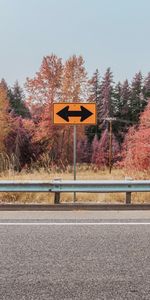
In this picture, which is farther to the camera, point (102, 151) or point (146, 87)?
point (146, 87)

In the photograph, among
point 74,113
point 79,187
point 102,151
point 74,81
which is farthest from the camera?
point 102,151

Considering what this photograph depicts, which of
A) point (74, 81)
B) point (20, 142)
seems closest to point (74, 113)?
point (74, 81)

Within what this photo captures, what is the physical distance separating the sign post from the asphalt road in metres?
3.11

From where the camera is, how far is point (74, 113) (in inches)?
423

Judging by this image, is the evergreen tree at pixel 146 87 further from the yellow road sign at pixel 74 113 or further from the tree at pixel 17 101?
the yellow road sign at pixel 74 113

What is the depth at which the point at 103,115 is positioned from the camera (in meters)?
89.6

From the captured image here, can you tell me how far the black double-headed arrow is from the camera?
422 inches

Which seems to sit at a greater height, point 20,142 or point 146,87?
point 146,87

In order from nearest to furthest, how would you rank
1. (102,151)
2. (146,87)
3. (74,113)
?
1. (74,113)
2. (102,151)
3. (146,87)

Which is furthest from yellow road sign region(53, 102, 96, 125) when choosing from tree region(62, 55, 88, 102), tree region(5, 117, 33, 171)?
tree region(5, 117, 33, 171)

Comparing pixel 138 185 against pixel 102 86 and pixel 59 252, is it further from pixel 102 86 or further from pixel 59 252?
pixel 102 86

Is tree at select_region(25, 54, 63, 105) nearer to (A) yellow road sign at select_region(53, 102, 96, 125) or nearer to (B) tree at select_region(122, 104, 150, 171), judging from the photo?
(B) tree at select_region(122, 104, 150, 171)

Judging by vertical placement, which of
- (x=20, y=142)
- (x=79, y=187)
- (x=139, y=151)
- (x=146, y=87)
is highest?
(x=146, y=87)

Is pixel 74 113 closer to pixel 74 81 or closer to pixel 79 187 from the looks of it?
pixel 79 187
